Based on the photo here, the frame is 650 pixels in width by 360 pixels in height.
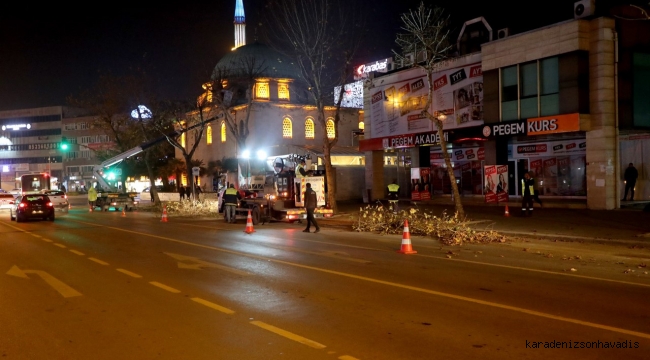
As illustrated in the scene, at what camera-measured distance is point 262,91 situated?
54.9 metres

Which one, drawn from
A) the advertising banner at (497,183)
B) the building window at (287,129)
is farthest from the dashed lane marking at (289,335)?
the building window at (287,129)

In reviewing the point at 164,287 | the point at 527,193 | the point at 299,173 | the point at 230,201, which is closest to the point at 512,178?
the point at 527,193

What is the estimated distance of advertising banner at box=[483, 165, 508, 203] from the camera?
28.6m

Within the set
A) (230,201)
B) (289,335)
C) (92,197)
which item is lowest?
(289,335)

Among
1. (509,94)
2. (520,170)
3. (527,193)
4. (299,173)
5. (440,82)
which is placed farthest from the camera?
(520,170)

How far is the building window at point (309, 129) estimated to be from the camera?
185 feet

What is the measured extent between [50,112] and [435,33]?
349 ft

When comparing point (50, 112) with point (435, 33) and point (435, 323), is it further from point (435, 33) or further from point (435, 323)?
point (435, 323)

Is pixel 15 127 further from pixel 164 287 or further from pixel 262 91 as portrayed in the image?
pixel 164 287

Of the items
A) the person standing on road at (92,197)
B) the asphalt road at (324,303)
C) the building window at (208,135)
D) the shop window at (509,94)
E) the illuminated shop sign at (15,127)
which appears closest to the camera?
the asphalt road at (324,303)

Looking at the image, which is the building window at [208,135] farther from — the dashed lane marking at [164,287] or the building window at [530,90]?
the dashed lane marking at [164,287]

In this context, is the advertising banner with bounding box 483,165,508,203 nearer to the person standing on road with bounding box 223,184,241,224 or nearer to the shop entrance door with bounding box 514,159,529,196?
the shop entrance door with bounding box 514,159,529,196

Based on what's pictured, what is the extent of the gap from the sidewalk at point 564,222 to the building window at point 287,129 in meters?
27.4

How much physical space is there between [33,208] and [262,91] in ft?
92.7
